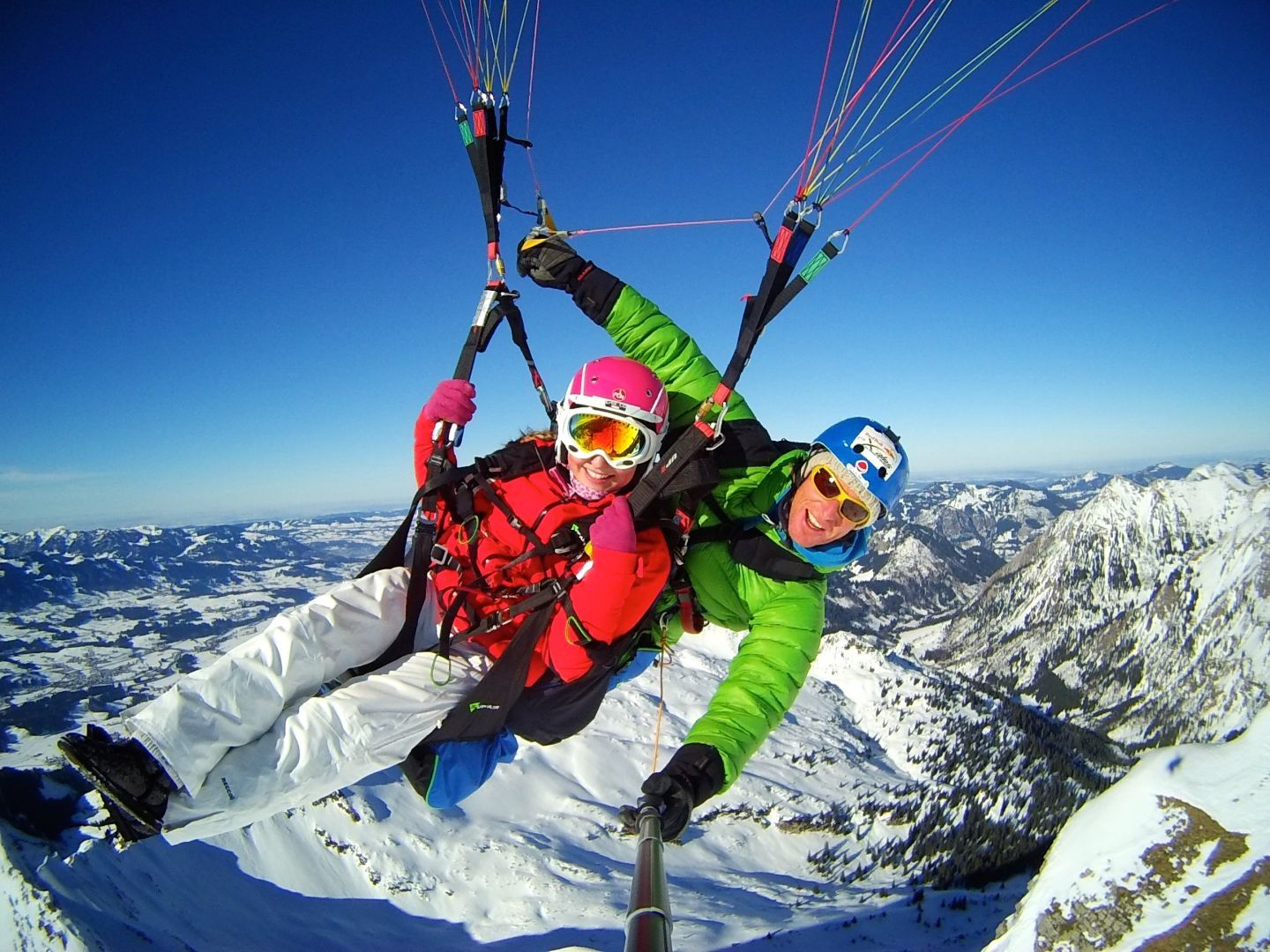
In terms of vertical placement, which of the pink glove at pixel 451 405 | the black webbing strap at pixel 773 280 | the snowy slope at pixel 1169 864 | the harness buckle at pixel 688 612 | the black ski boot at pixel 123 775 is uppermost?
the black webbing strap at pixel 773 280

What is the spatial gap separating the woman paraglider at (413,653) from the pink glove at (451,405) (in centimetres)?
1

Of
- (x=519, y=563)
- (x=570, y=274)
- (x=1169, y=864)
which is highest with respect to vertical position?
(x=570, y=274)

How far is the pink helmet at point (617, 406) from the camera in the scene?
4.83m

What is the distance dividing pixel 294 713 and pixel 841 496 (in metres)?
4.20

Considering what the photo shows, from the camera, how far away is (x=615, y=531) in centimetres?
401

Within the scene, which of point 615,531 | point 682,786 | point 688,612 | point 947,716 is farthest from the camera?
point 947,716

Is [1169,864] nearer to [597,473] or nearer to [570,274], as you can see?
[597,473]

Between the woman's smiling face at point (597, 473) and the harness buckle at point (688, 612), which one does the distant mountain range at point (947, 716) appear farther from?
the woman's smiling face at point (597, 473)

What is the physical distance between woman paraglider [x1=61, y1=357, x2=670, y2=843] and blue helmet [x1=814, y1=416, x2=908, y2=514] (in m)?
1.49

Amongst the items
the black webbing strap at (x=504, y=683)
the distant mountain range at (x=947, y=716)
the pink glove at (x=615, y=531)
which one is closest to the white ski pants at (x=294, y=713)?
the black webbing strap at (x=504, y=683)

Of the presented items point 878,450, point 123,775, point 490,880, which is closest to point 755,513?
point 878,450

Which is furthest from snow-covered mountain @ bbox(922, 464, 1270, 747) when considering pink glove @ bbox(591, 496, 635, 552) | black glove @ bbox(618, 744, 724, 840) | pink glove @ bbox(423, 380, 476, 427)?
pink glove @ bbox(423, 380, 476, 427)

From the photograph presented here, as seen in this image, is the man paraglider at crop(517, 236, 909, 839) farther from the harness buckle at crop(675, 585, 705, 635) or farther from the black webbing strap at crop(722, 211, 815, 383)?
the black webbing strap at crop(722, 211, 815, 383)

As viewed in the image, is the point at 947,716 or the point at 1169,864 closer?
the point at 1169,864
